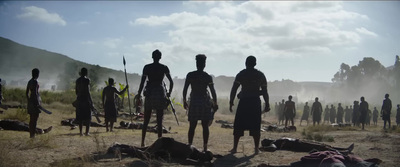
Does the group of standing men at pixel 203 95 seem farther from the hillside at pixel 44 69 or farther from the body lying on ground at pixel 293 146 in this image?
the hillside at pixel 44 69

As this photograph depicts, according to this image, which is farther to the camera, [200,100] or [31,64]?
[31,64]

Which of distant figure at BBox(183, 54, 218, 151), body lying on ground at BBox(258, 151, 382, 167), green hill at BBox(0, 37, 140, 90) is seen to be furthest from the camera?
green hill at BBox(0, 37, 140, 90)

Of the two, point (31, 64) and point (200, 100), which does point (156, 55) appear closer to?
point (200, 100)

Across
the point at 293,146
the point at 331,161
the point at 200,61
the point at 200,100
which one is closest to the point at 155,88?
the point at 200,100

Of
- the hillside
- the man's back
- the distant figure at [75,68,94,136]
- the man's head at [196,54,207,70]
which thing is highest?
the hillside

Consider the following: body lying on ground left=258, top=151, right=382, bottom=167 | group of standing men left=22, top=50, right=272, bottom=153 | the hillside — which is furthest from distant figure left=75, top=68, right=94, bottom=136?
the hillside

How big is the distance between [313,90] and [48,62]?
106 m

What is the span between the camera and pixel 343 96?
314 feet

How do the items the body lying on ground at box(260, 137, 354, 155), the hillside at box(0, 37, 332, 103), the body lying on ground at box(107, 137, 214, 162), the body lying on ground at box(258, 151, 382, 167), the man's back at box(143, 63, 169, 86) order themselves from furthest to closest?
the hillside at box(0, 37, 332, 103), the body lying on ground at box(260, 137, 354, 155), the man's back at box(143, 63, 169, 86), the body lying on ground at box(107, 137, 214, 162), the body lying on ground at box(258, 151, 382, 167)

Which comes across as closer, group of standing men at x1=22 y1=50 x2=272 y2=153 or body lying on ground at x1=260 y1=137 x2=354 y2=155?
group of standing men at x1=22 y1=50 x2=272 y2=153

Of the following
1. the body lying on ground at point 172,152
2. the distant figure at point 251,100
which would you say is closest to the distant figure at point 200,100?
the distant figure at point 251,100

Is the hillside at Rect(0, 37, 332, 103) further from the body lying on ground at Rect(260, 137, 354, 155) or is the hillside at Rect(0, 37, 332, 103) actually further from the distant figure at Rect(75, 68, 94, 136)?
the body lying on ground at Rect(260, 137, 354, 155)

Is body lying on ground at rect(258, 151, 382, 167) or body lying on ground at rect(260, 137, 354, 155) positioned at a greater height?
body lying on ground at rect(258, 151, 382, 167)

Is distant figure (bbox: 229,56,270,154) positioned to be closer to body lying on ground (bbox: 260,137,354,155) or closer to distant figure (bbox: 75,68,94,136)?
body lying on ground (bbox: 260,137,354,155)
